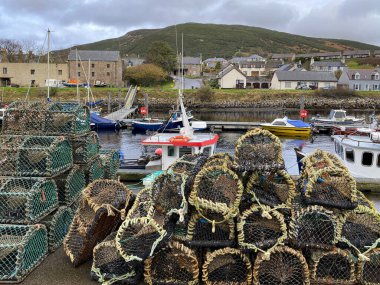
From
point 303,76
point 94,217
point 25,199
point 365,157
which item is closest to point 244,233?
point 94,217

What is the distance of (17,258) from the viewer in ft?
17.9

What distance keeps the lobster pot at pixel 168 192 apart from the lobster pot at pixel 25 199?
186cm

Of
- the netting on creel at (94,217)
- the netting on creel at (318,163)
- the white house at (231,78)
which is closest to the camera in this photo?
the netting on creel at (94,217)

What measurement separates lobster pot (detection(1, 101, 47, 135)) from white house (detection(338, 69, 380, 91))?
6654cm

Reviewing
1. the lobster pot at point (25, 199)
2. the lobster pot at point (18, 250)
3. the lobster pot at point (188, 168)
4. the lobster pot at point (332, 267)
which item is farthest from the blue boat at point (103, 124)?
the lobster pot at point (332, 267)

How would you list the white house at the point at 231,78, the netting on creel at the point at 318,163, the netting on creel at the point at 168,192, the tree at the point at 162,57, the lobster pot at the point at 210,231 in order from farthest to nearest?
the tree at the point at 162,57
the white house at the point at 231,78
the netting on creel at the point at 318,163
the netting on creel at the point at 168,192
the lobster pot at the point at 210,231

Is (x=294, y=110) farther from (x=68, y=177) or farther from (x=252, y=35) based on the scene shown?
(x=252, y=35)

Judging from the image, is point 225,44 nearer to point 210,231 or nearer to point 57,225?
point 57,225

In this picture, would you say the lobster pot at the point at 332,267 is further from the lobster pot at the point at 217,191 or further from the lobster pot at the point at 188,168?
the lobster pot at the point at 188,168

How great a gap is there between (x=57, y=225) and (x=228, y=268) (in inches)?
119

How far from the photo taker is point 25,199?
618 cm

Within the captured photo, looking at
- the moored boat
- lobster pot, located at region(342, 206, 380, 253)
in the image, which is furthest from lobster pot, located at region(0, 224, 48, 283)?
the moored boat

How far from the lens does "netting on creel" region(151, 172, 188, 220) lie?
18.4 feet

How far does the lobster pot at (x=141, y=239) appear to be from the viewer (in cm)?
509
